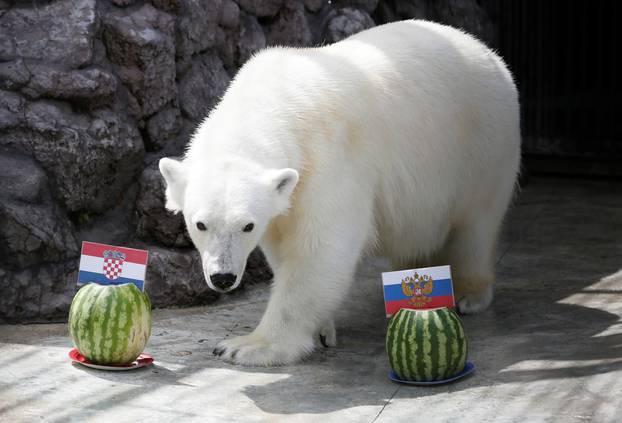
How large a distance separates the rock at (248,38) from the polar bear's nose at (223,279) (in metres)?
2.61

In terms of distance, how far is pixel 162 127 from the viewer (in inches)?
244

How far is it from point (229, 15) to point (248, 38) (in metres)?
0.23

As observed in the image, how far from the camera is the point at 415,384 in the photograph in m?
4.54

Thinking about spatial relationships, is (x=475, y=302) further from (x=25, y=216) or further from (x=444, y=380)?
(x=25, y=216)

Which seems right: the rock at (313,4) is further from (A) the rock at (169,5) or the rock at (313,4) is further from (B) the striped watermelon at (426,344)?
(B) the striped watermelon at (426,344)

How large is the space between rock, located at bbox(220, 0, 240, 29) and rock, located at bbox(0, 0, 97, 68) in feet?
3.30

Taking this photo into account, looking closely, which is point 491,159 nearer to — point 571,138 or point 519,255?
point 519,255

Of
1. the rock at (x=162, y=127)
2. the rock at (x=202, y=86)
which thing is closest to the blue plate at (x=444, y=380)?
the rock at (x=162, y=127)

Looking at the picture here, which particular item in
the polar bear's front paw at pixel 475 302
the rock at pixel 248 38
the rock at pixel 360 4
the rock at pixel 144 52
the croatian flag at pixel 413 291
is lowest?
the polar bear's front paw at pixel 475 302

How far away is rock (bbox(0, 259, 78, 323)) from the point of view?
18.3 feet

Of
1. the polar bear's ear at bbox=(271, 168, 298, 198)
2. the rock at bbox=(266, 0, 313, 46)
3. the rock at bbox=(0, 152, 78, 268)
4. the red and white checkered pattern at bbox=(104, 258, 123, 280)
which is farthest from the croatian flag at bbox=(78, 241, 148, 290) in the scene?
the rock at bbox=(266, 0, 313, 46)

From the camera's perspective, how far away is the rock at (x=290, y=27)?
698 centimetres

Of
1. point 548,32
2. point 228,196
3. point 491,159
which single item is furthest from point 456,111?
point 548,32

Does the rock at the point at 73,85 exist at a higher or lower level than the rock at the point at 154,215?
higher
